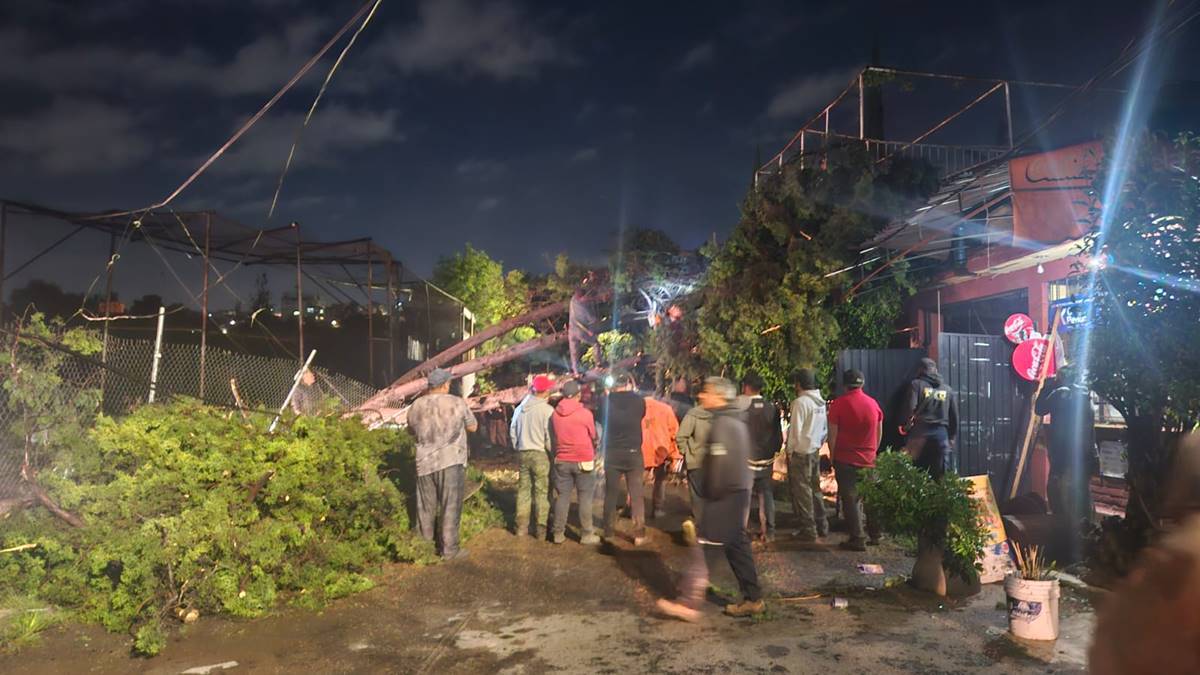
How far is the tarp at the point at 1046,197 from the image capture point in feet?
28.7

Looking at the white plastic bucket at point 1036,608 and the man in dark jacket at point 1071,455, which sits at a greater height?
the man in dark jacket at point 1071,455

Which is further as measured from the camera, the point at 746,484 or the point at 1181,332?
the point at 746,484

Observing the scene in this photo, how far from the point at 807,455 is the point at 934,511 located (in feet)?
8.16

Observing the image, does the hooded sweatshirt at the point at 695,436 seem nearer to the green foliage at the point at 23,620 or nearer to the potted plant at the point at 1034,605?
the potted plant at the point at 1034,605

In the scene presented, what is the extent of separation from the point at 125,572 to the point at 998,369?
1075 centimetres

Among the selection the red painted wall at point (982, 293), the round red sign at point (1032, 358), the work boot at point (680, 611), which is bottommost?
the work boot at point (680, 611)

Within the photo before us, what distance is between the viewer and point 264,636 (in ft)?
18.0

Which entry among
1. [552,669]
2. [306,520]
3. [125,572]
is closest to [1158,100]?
[552,669]

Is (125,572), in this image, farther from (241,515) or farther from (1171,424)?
(1171,424)

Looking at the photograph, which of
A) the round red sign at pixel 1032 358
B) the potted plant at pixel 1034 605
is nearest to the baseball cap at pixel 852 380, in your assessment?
the potted plant at pixel 1034 605

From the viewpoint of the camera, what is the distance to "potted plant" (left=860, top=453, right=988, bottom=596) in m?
5.97

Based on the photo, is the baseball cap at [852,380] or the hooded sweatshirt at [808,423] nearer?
the baseball cap at [852,380]

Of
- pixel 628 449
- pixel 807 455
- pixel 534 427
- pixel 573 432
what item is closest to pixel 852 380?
pixel 807 455

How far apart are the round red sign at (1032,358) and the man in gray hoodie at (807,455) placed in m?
4.05
